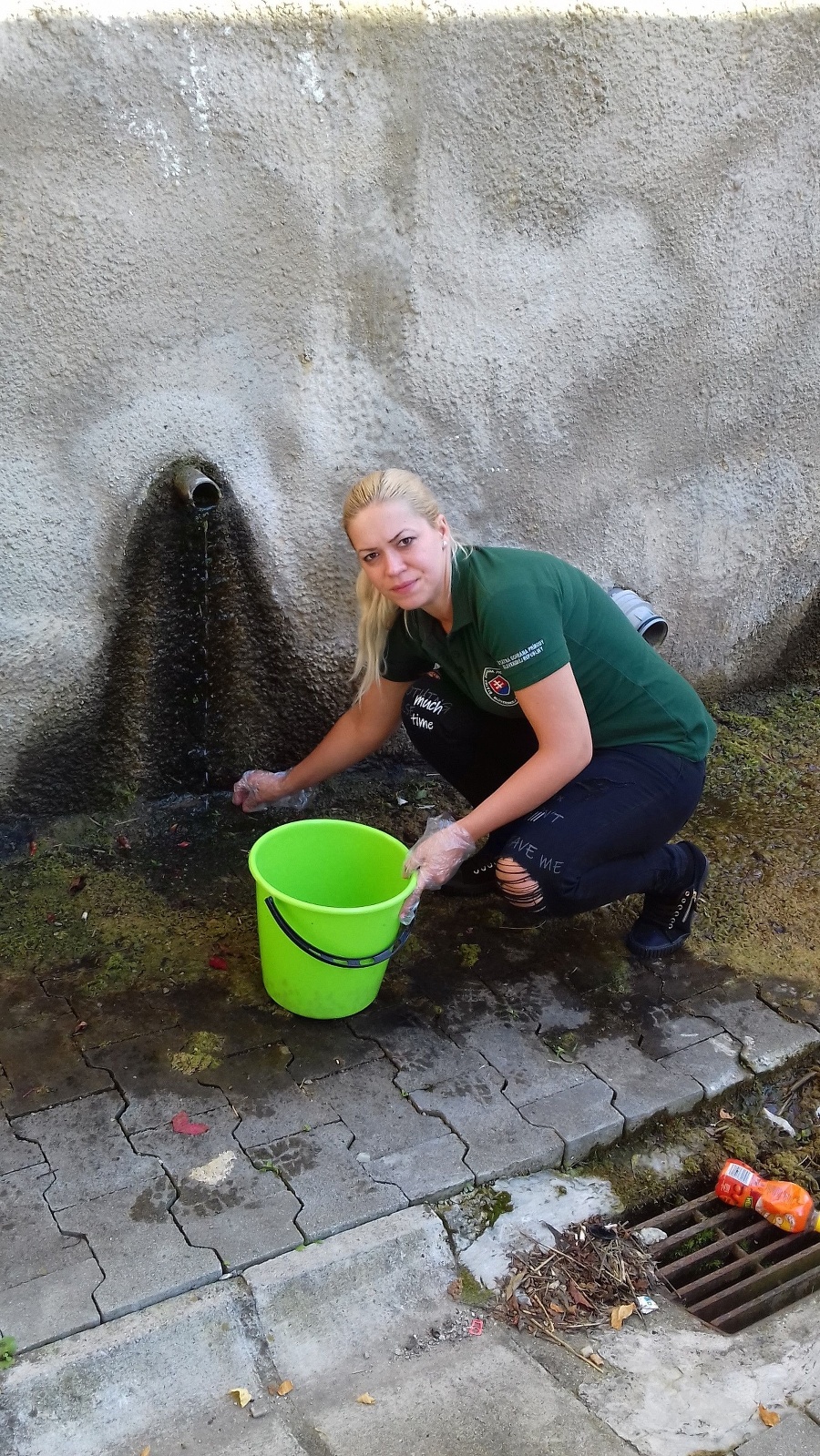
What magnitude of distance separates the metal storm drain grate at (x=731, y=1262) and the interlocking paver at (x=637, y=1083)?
200mm

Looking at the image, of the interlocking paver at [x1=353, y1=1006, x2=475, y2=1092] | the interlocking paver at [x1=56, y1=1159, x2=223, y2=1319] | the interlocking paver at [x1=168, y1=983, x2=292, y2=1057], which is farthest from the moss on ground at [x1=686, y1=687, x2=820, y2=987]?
the interlocking paver at [x1=56, y1=1159, x2=223, y2=1319]

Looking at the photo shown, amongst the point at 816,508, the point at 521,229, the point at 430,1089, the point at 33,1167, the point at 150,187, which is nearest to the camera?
the point at 33,1167

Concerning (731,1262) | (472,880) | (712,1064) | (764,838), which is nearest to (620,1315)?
(731,1262)

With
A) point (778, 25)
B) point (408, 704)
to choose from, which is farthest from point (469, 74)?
point (408, 704)

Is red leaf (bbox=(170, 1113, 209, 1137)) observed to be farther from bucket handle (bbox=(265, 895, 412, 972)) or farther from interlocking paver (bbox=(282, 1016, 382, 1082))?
bucket handle (bbox=(265, 895, 412, 972))

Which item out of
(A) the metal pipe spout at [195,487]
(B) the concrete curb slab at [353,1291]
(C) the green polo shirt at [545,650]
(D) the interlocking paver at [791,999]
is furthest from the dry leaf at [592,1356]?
(A) the metal pipe spout at [195,487]

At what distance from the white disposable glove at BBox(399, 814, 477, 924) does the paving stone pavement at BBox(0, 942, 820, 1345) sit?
37cm

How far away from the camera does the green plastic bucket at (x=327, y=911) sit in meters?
2.34

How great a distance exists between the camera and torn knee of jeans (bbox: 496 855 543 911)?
2.55m

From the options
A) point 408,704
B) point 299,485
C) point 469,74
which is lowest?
point 408,704

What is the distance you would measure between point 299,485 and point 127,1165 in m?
1.84

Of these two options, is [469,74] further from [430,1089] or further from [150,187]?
[430,1089]

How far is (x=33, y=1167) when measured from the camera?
84.3 inches

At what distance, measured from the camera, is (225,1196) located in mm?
2113
